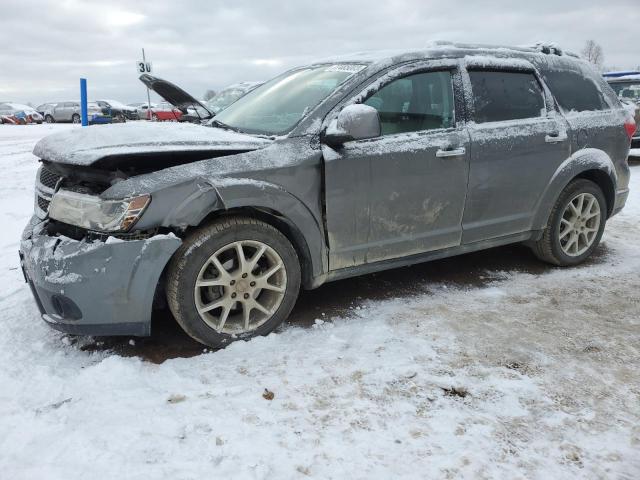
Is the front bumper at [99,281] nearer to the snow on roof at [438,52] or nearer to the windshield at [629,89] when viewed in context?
the snow on roof at [438,52]

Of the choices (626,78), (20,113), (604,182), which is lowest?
(604,182)

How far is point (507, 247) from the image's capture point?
5.16 metres

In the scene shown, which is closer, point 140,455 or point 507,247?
point 140,455

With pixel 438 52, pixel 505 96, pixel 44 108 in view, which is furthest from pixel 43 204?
pixel 44 108

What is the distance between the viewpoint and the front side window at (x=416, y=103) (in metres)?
3.45

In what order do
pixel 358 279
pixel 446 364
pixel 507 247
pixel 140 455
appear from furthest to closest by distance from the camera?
pixel 507 247, pixel 358 279, pixel 446 364, pixel 140 455

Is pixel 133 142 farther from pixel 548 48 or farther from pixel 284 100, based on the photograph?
pixel 548 48

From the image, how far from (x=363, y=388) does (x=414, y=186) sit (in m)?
1.42

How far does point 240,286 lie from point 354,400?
93 cm

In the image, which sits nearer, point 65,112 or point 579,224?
point 579,224

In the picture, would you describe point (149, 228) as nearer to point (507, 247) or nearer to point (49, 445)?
point (49, 445)

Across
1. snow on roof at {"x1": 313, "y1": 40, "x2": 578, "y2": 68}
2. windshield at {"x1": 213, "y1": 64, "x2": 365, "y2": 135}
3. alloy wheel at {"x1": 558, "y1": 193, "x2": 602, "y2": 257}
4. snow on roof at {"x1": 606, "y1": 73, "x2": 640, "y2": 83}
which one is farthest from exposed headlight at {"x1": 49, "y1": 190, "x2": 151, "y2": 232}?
snow on roof at {"x1": 606, "y1": 73, "x2": 640, "y2": 83}

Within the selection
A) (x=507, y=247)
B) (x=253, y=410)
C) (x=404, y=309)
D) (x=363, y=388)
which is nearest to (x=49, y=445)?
(x=253, y=410)

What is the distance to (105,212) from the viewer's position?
2.68 m
